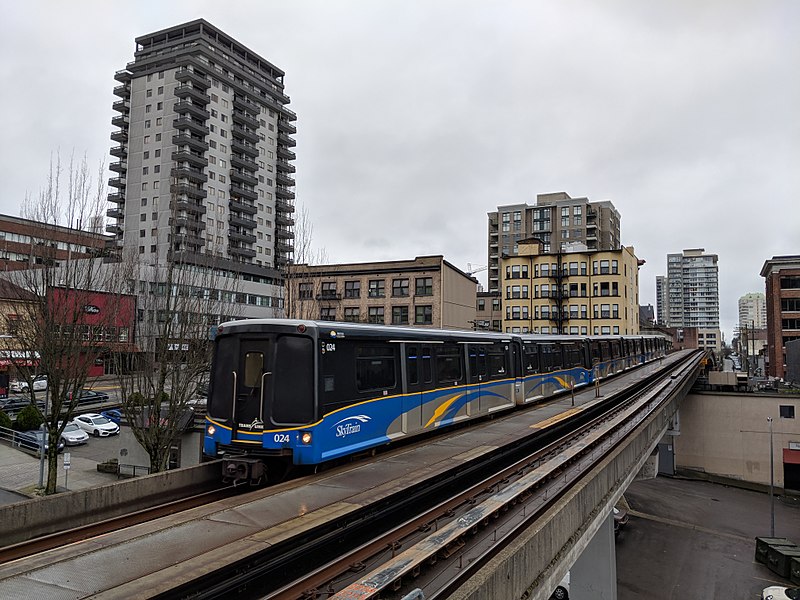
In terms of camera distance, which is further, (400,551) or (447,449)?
(447,449)

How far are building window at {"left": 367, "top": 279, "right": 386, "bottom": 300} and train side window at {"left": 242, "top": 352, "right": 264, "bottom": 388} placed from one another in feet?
159

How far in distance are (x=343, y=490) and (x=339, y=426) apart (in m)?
1.55

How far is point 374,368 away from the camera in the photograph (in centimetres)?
1219

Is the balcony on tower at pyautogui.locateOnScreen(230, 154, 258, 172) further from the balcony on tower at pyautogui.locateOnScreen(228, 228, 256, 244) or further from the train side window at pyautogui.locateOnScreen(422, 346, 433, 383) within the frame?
the train side window at pyautogui.locateOnScreen(422, 346, 433, 383)

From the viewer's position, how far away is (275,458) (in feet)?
33.2

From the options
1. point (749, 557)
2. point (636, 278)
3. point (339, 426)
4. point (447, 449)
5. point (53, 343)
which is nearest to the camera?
point (339, 426)

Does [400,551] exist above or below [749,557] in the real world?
above

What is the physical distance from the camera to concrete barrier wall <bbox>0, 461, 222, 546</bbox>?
288 inches

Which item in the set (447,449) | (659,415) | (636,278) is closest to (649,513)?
(659,415)

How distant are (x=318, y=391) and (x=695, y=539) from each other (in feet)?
103

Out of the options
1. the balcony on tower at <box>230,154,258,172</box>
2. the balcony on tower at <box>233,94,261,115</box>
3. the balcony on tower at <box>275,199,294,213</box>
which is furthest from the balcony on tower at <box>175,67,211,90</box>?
the balcony on tower at <box>275,199,294,213</box>

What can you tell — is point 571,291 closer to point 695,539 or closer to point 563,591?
point 695,539

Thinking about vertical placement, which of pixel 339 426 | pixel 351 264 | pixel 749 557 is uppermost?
pixel 351 264

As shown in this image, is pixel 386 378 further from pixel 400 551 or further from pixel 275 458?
pixel 400 551
